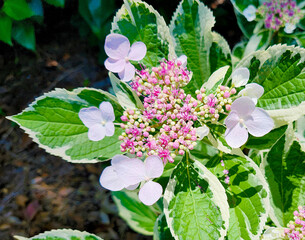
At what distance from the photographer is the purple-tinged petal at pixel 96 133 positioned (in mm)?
874

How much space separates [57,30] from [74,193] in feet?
3.74

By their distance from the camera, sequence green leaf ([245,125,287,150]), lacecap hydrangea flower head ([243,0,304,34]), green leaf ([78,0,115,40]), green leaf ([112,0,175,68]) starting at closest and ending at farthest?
green leaf ([112,0,175,68])
green leaf ([245,125,287,150])
lacecap hydrangea flower head ([243,0,304,34])
green leaf ([78,0,115,40])

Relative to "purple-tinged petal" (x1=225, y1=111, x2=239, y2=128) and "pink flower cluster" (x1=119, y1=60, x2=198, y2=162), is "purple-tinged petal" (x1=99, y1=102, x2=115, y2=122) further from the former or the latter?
"purple-tinged petal" (x1=225, y1=111, x2=239, y2=128)

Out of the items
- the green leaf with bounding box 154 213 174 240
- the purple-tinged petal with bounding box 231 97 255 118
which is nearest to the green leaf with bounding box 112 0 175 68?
the purple-tinged petal with bounding box 231 97 255 118

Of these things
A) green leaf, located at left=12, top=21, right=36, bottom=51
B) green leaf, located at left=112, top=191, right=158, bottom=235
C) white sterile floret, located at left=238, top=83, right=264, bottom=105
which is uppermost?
white sterile floret, located at left=238, top=83, right=264, bottom=105

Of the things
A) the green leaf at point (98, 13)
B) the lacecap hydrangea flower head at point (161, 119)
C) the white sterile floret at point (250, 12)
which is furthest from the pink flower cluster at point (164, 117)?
the green leaf at point (98, 13)

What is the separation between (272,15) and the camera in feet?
4.78

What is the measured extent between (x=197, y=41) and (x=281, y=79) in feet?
1.06

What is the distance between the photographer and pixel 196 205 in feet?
3.01

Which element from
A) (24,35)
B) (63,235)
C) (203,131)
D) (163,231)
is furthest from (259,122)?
(24,35)

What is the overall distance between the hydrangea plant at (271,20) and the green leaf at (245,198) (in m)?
0.71

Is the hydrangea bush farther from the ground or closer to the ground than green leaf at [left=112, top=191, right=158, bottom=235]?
farther from the ground

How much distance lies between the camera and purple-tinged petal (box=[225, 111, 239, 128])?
0.80 metres

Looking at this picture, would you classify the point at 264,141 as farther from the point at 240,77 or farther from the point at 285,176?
the point at 240,77
